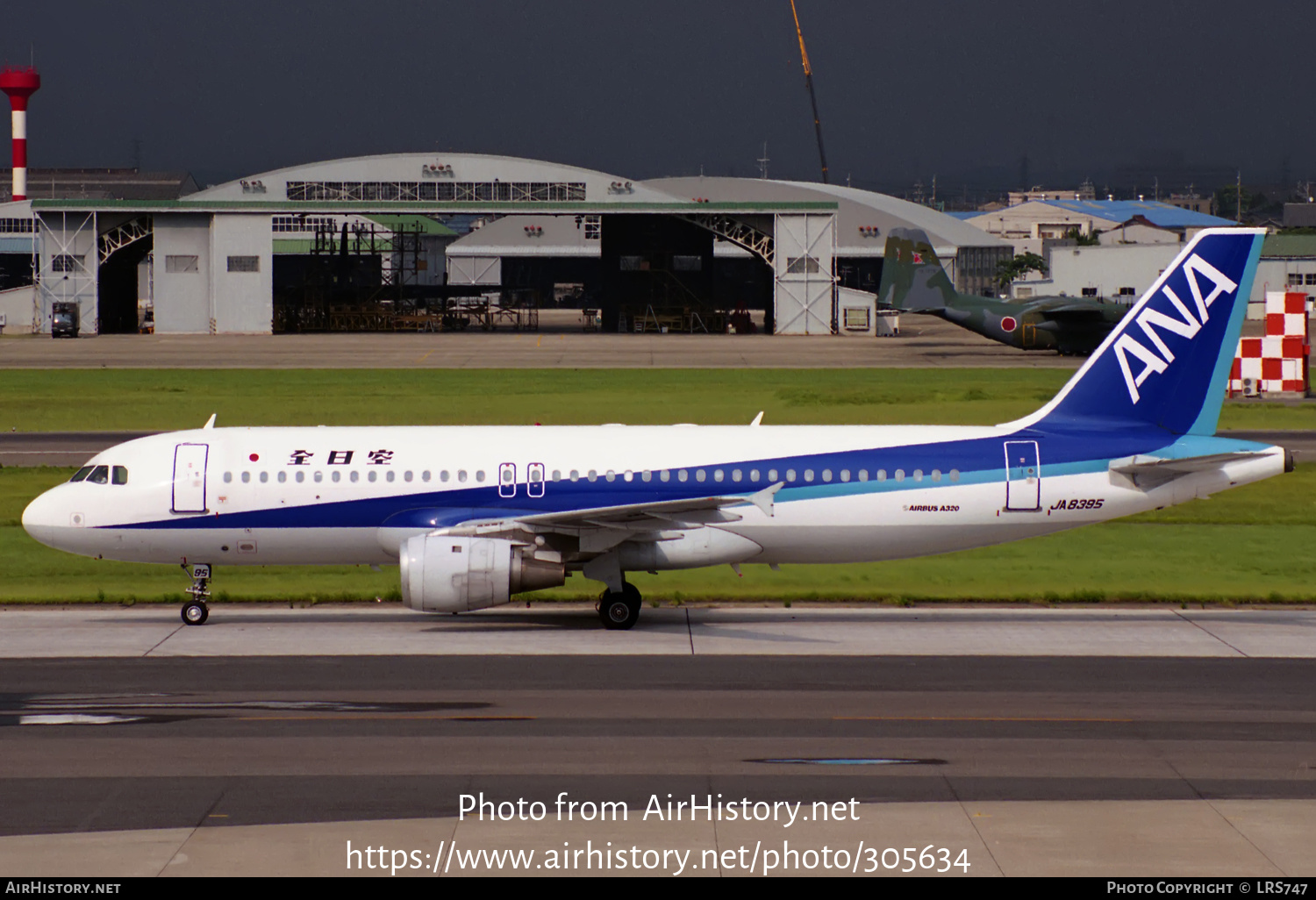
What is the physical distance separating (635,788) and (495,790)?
1666mm

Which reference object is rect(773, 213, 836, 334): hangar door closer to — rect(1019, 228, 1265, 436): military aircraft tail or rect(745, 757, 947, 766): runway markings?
rect(1019, 228, 1265, 436): military aircraft tail

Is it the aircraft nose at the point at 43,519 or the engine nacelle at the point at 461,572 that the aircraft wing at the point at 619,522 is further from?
the aircraft nose at the point at 43,519

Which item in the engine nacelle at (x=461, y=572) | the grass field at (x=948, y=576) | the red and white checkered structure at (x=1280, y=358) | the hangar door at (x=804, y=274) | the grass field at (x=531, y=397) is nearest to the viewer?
the engine nacelle at (x=461, y=572)

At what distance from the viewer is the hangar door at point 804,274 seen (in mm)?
124125

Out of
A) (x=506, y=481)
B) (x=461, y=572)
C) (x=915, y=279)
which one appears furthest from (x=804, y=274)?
(x=461, y=572)

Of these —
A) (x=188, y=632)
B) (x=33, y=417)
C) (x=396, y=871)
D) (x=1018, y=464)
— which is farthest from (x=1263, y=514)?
(x=33, y=417)

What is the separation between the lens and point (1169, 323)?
2966 centimetres

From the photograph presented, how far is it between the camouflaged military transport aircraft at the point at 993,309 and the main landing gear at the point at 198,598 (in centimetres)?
7736

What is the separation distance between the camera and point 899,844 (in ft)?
52.9

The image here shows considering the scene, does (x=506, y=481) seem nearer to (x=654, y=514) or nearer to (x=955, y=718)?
(x=654, y=514)


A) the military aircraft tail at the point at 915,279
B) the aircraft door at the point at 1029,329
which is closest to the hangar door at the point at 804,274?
the military aircraft tail at the point at 915,279

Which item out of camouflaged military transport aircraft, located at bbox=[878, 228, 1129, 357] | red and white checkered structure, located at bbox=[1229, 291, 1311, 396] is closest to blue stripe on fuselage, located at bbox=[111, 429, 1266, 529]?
red and white checkered structure, located at bbox=[1229, 291, 1311, 396]

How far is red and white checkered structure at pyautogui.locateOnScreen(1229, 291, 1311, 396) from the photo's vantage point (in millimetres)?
72250

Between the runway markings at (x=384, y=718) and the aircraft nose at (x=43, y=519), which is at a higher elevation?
the aircraft nose at (x=43, y=519)
